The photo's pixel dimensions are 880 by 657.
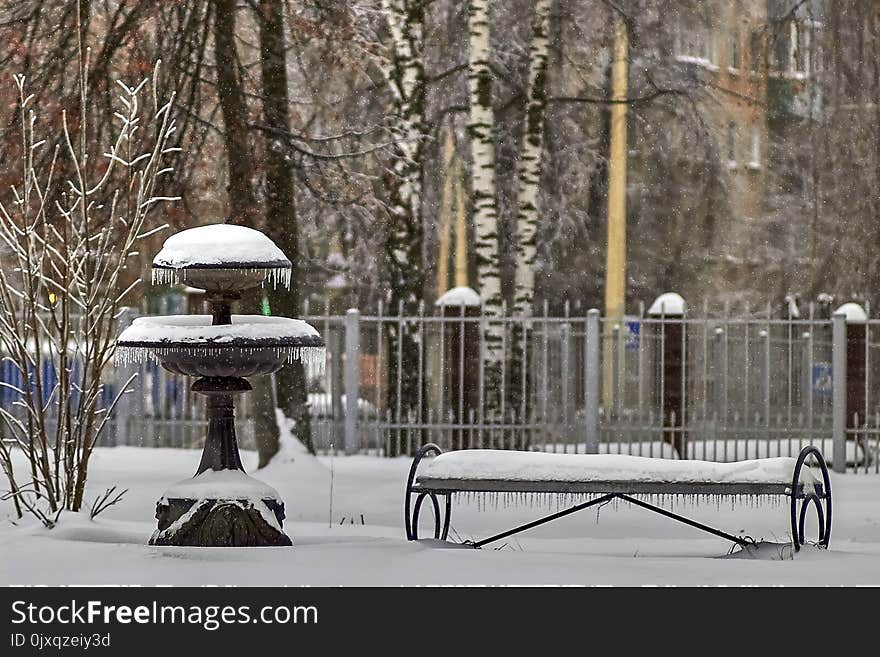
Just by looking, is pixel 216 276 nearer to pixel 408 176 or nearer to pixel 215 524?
pixel 215 524

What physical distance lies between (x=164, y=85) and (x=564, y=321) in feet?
14.4

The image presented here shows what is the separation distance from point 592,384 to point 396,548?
683 centimetres

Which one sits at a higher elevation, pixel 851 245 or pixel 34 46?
pixel 34 46

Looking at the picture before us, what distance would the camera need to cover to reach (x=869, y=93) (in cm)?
1712

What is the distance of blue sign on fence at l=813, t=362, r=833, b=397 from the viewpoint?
15484 millimetres

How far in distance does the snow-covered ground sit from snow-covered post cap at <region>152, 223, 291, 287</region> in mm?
1480

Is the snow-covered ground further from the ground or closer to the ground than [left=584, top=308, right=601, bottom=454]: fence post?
closer to the ground

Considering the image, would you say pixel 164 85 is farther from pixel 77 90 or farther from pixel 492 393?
pixel 492 393

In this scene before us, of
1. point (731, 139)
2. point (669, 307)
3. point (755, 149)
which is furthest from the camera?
point (755, 149)

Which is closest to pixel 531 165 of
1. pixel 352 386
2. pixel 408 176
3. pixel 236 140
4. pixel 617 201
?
pixel 408 176

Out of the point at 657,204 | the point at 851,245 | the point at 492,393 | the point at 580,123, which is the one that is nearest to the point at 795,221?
the point at 657,204

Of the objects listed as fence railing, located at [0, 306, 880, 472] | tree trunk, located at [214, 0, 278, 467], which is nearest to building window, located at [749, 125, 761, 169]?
fence railing, located at [0, 306, 880, 472]

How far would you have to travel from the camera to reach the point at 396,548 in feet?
26.1

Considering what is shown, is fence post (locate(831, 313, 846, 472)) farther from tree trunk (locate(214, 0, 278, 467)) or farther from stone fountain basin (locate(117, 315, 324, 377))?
stone fountain basin (locate(117, 315, 324, 377))
